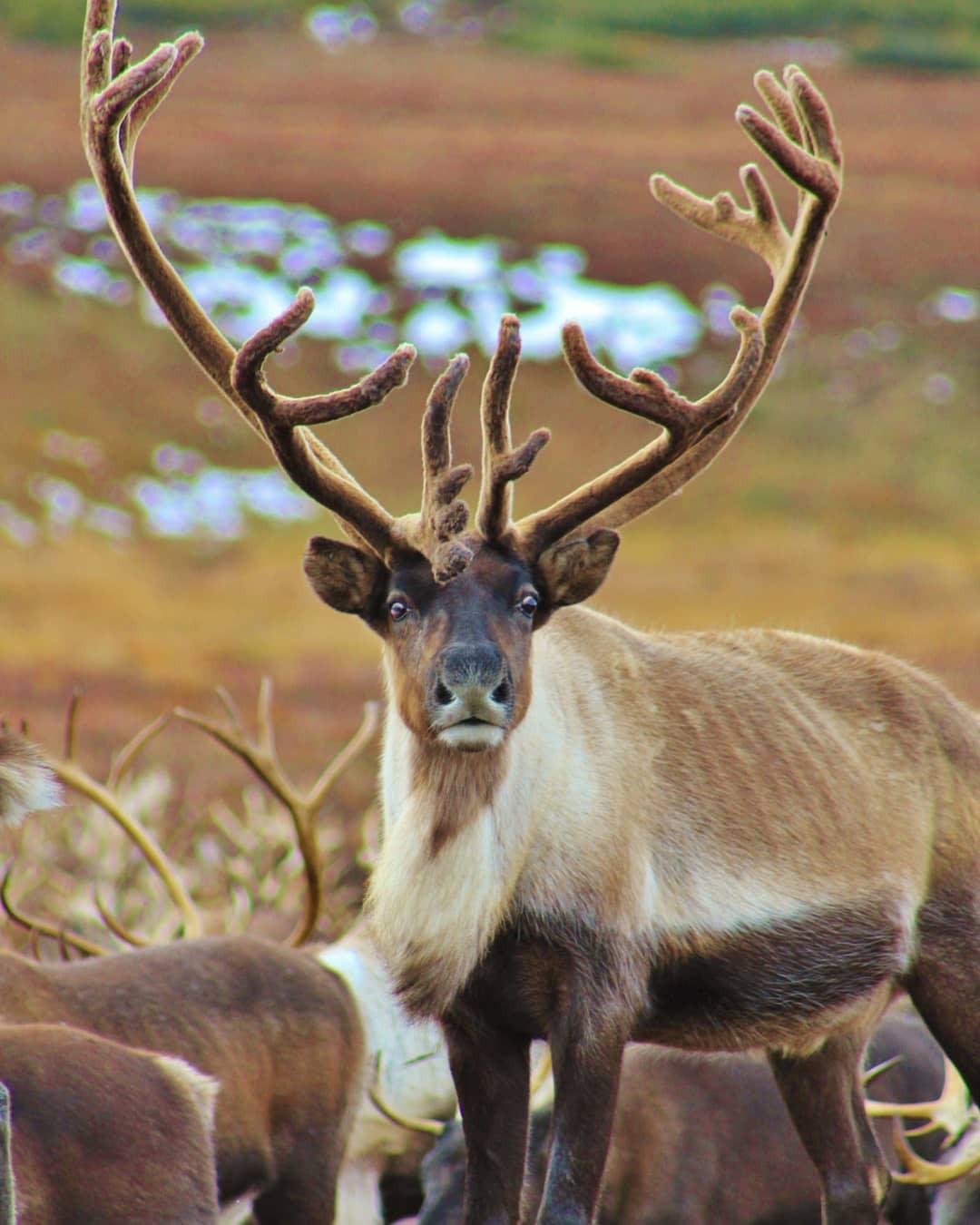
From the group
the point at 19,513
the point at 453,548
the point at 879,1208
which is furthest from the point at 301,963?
the point at 19,513

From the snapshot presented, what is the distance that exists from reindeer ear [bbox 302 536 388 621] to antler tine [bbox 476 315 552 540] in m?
0.29

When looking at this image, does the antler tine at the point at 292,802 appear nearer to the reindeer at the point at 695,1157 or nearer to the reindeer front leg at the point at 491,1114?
the reindeer at the point at 695,1157

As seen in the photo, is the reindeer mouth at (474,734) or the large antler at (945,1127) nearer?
the reindeer mouth at (474,734)

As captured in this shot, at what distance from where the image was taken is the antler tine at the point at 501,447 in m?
4.78

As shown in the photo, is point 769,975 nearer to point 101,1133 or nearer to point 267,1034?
point 101,1133

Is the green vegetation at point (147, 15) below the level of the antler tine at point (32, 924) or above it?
below

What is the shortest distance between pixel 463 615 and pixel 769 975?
126cm

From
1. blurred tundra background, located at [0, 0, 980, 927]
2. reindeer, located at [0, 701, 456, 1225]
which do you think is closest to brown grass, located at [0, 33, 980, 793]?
blurred tundra background, located at [0, 0, 980, 927]

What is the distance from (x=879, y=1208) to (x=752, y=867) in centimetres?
134

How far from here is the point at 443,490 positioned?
478cm

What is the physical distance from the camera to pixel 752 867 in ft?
16.6

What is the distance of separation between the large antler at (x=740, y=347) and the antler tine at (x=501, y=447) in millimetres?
104

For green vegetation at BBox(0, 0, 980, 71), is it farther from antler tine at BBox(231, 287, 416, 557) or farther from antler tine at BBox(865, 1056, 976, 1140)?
antler tine at BBox(231, 287, 416, 557)

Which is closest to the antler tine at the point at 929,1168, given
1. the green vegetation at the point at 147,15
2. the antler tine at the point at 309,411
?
the antler tine at the point at 309,411
